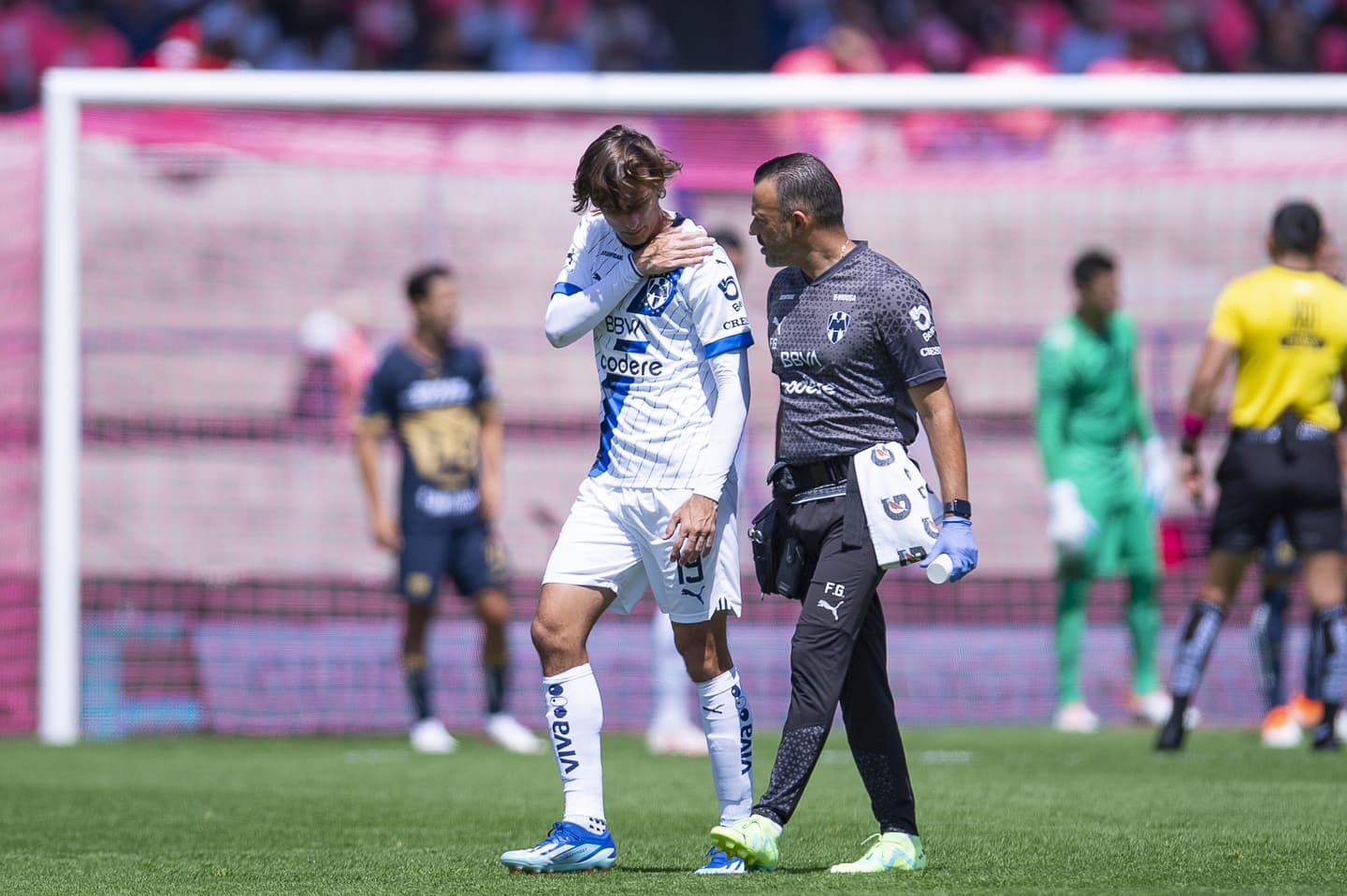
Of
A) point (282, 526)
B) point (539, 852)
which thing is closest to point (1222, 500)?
point (539, 852)

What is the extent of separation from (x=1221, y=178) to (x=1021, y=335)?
1634 mm

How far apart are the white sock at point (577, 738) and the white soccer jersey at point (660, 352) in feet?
2.02

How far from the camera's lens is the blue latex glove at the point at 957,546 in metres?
5.41

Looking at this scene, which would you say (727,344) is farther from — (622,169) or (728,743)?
(728,743)

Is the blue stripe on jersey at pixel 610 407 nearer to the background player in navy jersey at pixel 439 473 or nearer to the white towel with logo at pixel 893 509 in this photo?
the white towel with logo at pixel 893 509

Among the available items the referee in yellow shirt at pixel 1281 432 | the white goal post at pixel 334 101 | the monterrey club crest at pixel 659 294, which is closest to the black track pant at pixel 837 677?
the monterrey club crest at pixel 659 294

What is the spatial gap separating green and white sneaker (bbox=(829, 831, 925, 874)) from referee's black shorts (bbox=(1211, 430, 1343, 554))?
14.0ft

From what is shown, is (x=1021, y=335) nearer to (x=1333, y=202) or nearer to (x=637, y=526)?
(x=1333, y=202)

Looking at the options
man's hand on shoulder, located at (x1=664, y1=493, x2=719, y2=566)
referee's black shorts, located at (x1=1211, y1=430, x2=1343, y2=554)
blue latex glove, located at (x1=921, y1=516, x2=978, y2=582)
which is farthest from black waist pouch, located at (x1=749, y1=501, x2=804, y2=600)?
referee's black shorts, located at (x1=1211, y1=430, x2=1343, y2=554)

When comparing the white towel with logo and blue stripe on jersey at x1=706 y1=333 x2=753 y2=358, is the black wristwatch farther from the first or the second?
blue stripe on jersey at x1=706 y1=333 x2=753 y2=358

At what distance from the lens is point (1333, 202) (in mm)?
12750

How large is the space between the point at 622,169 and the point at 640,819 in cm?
271

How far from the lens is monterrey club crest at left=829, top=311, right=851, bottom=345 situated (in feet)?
18.6

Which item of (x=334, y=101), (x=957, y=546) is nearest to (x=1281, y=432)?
(x=957, y=546)
